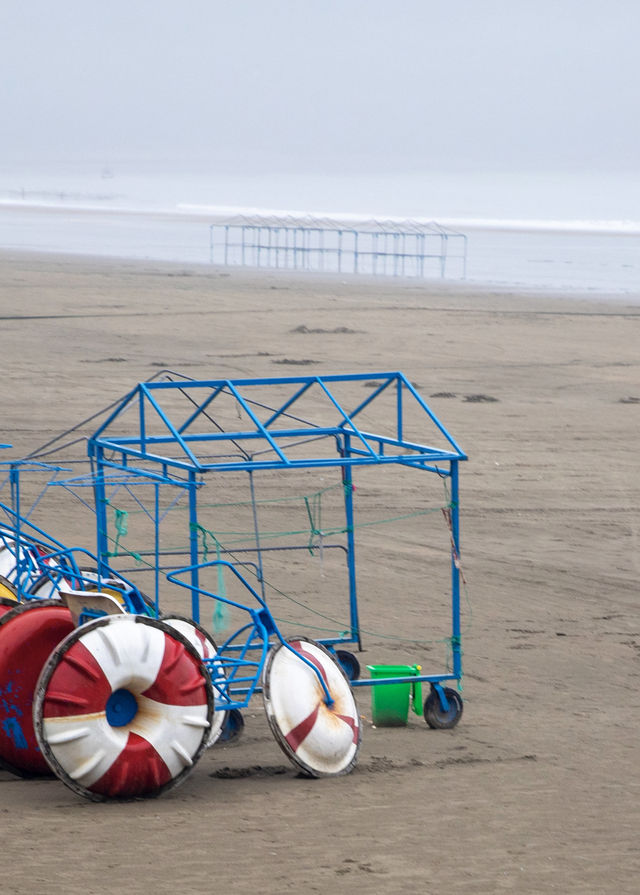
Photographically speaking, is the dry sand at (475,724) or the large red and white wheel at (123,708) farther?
the large red and white wheel at (123,708)

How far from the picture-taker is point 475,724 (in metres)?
10.0

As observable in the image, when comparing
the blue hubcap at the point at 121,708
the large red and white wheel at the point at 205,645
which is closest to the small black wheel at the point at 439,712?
the large red and white wheel at the point at 205,645

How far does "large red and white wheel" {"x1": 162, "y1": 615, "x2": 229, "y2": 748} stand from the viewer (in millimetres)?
8977

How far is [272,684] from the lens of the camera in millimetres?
8773

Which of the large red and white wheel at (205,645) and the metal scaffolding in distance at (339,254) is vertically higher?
the metal scaffolding in distance at (339,254)

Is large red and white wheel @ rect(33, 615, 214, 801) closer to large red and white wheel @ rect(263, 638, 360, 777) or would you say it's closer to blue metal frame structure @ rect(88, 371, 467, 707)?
large red and white wheel @ rect(263, 638, 360, 777)

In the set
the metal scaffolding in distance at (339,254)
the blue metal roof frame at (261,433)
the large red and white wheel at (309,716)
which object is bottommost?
the large red and white wheel at (309,716)

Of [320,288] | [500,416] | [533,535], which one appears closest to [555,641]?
[533,535]

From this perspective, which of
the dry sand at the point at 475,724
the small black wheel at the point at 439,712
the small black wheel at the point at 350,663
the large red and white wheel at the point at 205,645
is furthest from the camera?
the small black wheel at the point at 350,663

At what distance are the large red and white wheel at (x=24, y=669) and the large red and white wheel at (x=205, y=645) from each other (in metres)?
0.79

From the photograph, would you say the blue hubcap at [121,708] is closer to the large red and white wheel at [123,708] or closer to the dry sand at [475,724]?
the large red and white wheel at [123,708]

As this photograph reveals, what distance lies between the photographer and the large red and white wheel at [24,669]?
28.5 feet

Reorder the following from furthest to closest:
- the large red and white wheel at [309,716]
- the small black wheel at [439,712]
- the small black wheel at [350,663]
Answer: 1. the small black wheel at [350,663]
2. the small black wheel at [439,712]
3. the large red and white wheel at [309,716]

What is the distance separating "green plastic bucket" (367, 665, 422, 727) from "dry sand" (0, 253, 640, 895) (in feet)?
0.39
